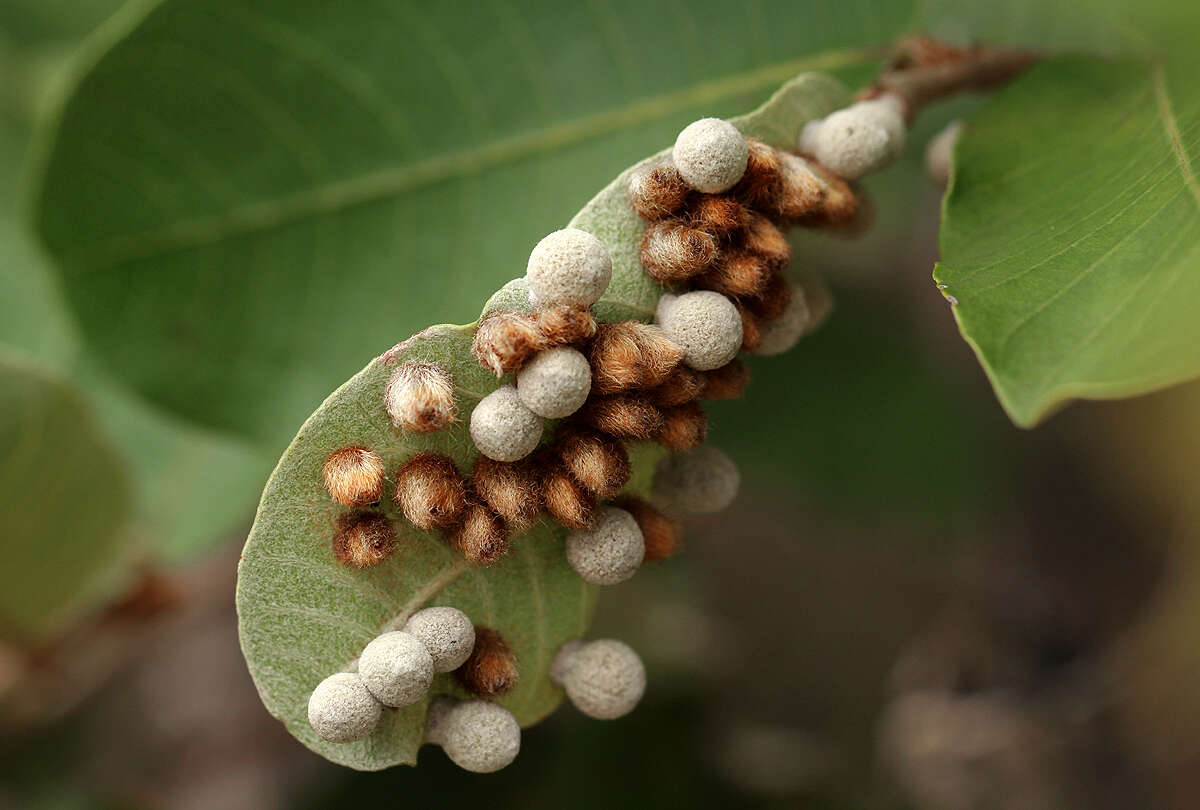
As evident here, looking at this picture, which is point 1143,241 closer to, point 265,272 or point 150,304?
point 265,272

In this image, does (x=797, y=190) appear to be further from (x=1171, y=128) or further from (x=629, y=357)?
(x=1171, y=128)

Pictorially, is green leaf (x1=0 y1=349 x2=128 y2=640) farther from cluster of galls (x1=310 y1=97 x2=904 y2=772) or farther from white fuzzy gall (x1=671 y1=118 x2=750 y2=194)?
white fuzzy gall (x1=671 y1=118 x2=750 y2=194)

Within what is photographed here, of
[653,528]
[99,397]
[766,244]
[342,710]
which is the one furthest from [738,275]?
[99,397]

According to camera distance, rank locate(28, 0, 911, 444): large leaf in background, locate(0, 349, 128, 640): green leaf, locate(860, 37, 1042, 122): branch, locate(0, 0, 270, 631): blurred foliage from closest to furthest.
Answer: locate(860, 37, 1042, 122): branch < locate(28, 0, 911, 444): large leaf in background < locate(0, 349, 128, 640): green leaf < locate(0, 0, 270, 631): blurred foliage

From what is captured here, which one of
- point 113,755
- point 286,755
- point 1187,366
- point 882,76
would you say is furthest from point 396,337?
point 286,755

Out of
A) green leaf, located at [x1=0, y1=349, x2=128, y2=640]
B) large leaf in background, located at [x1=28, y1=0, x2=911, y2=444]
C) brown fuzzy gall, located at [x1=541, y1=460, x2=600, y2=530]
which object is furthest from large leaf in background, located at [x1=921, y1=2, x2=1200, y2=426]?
green leaf, located at [x1=0, y1=349, x2=128, y2=640]

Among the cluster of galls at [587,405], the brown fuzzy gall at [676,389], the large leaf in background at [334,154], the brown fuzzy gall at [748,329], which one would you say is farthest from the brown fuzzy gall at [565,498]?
the large leaf in background at [334,154]
